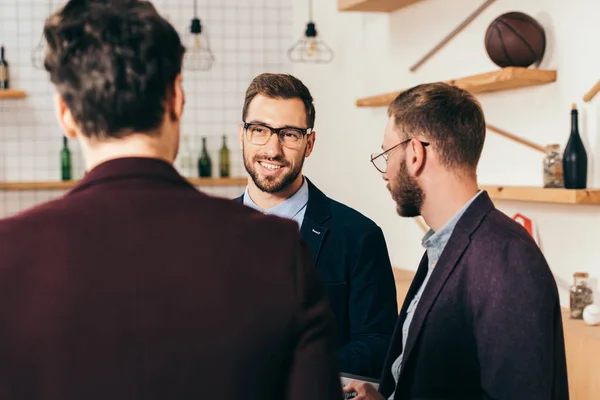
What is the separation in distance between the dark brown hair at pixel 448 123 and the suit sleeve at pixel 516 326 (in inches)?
10.8

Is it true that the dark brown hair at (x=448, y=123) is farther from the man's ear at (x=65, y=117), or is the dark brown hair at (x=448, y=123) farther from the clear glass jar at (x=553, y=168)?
the clear glass jar at (x=553, y=168)

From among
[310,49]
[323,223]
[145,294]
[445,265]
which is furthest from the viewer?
[310,49]

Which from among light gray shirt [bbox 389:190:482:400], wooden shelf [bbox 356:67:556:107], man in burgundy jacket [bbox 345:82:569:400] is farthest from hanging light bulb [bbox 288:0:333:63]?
light gray shirt [bbox 389:190:482:400]

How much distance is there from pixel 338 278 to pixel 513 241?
2.08 feet

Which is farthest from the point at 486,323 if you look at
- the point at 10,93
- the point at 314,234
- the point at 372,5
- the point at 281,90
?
the point at 10,93

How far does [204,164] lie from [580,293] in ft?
9.84

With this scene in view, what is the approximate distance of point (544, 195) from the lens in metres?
3.04

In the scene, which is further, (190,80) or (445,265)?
(190,80)

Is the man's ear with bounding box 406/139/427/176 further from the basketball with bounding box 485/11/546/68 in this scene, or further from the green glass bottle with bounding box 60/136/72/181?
the green glass bottle with bounding box 60/136/72/181

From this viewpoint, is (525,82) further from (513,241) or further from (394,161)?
(513,241)

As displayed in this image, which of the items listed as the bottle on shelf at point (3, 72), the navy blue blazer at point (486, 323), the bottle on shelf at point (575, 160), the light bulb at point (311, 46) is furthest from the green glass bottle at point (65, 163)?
the navy blue blazer at point (486, 323)

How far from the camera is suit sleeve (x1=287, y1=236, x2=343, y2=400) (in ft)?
3.12

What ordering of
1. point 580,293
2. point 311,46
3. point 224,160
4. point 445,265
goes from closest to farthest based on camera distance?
point 445,265 < point 580,293 < point 311,46 < point 224,160

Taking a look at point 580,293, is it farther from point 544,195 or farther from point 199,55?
point 199,55
